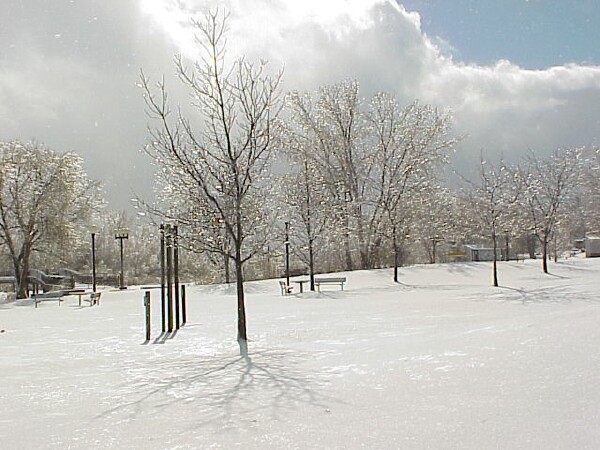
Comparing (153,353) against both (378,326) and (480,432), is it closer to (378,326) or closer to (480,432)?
(378,326)

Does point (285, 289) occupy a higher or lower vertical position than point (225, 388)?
higher

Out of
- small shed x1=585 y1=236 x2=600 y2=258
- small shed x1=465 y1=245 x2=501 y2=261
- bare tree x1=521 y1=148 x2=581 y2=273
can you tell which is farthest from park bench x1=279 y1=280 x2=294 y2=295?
small shed x1=585 y1=236 x2=600 y2=258

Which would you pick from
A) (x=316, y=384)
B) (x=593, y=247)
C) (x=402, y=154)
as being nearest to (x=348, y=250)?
(x=402, y=154)

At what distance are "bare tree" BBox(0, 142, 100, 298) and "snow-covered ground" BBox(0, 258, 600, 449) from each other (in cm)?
1360

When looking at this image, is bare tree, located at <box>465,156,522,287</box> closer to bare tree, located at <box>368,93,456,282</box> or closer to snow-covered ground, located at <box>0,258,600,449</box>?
bare tree, located at <box>368,93,456,282</box>

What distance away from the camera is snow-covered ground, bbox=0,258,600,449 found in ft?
15.6

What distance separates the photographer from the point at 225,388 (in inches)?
260

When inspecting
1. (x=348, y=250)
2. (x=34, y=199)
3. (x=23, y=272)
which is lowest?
(x=23, y=272)

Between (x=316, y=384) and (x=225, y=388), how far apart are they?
3.21 feet

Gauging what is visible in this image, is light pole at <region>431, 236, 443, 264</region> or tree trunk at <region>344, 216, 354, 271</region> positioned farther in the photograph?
light pole at <region>431, 236, 443, 264</region>

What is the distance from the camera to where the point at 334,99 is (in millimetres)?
33719

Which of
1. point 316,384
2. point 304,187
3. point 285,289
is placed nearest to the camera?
point 316,384

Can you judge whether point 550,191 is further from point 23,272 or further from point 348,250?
point 23,272

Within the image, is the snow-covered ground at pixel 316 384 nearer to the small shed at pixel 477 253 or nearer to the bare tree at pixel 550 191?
the bare tree at pixel 550 191
